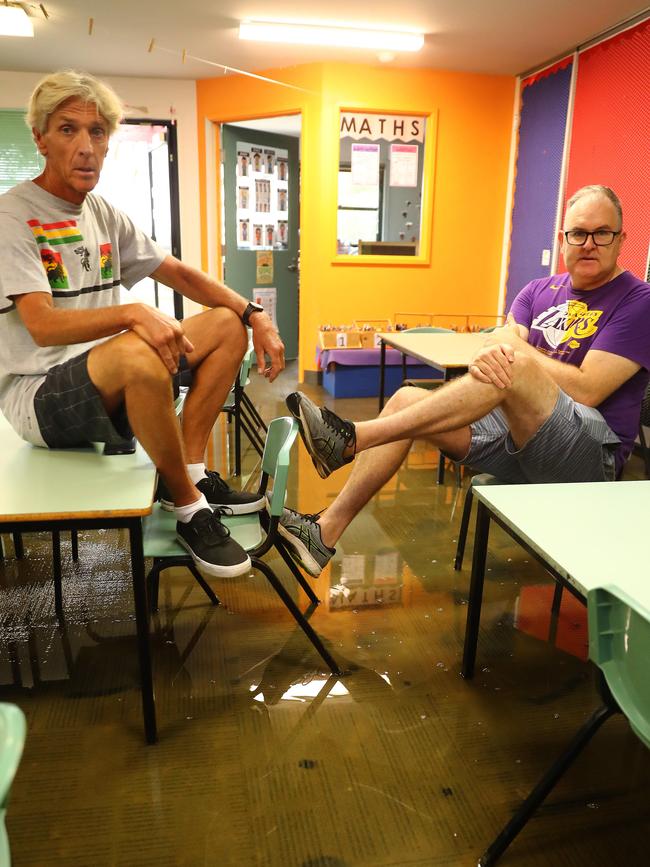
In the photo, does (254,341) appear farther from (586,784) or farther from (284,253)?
(284,253)

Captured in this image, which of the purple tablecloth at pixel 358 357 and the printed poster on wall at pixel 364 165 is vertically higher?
the printed poster on wall at pixel 364 165

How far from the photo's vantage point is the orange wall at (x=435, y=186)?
556 centimetres

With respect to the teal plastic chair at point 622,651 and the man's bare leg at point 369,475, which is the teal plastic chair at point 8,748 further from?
the man's bare leg at point 369,475

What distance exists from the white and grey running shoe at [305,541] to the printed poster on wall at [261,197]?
5.14m

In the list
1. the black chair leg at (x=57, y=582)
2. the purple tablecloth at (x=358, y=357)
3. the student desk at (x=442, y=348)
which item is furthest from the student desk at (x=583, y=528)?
the purple tablecloth at (x=358, y=357)

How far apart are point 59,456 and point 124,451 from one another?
0.51 ft

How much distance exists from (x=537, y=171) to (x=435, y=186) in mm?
848

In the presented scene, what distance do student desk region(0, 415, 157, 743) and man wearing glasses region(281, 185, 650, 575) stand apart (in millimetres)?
514

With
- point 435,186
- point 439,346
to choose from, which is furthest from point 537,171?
point 439,346

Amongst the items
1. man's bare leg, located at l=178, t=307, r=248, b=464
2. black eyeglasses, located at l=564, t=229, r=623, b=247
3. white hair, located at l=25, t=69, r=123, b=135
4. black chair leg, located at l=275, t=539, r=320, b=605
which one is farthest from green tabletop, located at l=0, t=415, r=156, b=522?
black eyeglasses, located at l=564, t=229, r=623, b=247

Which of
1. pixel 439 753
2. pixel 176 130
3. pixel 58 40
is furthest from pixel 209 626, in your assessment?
pixel 176 130

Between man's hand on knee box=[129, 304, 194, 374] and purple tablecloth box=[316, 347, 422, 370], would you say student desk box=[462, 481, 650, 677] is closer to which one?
man's hand on knee box=[129, 304, 194, 374]

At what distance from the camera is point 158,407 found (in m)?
1.58

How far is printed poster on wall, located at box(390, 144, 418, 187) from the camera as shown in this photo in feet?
18.8
